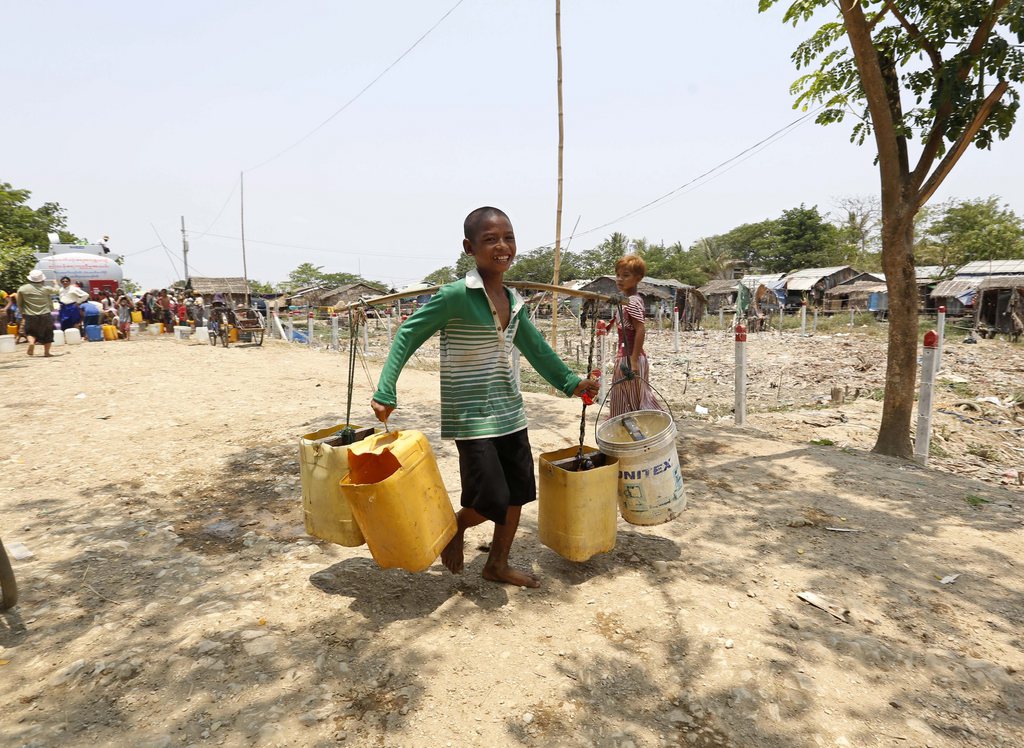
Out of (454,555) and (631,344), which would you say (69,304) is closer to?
(631,344)

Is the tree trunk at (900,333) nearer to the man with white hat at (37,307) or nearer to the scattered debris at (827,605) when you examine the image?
the scattered debris at (827,605)

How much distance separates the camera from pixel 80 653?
86.4 inches

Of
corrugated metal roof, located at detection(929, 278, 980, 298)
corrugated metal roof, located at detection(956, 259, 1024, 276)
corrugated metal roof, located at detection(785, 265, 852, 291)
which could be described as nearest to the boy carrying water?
corrugated metal roof, located at detection(929, 278, 980, 298)

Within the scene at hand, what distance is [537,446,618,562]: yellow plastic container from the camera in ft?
8.92

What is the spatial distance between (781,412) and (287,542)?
294 inches

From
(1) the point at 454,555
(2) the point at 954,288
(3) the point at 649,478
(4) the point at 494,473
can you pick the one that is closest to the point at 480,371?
(4) the point at 494,473

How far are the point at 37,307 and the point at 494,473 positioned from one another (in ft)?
38.1

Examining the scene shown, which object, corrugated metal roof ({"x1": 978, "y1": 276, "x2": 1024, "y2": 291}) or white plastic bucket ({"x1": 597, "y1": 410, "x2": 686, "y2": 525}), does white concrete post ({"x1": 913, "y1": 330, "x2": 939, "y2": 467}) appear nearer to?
white plastic bucket ({"x1": 597, "y1": 410, "x2": 686, "y2": 525})

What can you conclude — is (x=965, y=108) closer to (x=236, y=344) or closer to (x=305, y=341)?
(x=236, y=344)

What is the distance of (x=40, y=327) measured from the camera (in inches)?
415

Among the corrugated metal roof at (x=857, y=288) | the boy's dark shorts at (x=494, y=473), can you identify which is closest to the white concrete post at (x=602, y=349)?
the boy's dark shorts at (x=494, y=473)

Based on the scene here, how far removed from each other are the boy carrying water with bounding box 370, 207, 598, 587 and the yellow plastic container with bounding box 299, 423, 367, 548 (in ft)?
1.27

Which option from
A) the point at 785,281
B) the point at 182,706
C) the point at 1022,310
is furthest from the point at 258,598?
the point at 785,281

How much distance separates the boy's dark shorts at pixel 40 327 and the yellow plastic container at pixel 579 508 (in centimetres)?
1177
